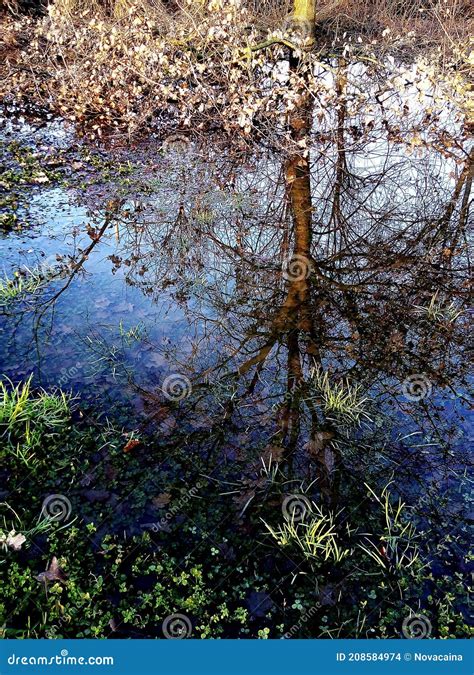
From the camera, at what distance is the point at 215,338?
13.5 ft

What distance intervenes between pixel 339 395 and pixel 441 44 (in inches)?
361

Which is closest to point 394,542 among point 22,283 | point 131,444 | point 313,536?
point 313,536

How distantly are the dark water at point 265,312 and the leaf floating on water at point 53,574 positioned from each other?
98 cm

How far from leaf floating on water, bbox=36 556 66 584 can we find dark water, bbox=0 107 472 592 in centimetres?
98

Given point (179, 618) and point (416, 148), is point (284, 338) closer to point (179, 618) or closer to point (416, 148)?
point (179, 618)

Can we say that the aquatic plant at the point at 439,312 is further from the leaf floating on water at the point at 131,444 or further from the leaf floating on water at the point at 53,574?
the leaf floating on water at the point at 53,574

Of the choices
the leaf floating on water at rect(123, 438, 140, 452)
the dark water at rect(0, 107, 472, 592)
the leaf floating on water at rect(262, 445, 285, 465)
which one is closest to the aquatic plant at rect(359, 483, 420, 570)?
the dark water at rect(0, 107, 472, 592)

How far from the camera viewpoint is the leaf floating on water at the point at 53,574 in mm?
2363

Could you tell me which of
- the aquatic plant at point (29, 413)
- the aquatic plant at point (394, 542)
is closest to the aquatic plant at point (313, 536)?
the aquatic plant at point (394, 542)

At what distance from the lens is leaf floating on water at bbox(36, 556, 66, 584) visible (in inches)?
93.0

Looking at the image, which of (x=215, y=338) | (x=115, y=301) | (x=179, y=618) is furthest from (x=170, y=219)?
(x=179, y=618)

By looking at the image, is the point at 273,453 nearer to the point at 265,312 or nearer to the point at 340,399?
the point at 340,399

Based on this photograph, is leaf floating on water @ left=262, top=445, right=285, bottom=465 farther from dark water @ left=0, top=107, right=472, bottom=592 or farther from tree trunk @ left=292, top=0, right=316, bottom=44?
tree trunk @ left=292, top=0, right=316, bottom=44

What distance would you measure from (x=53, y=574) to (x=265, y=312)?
261 cm
